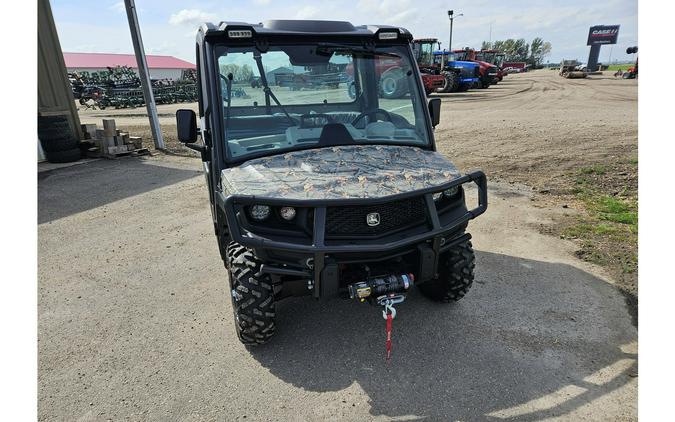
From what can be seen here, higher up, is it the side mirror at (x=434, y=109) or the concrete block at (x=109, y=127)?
the concrete block at (x=109, y=127)

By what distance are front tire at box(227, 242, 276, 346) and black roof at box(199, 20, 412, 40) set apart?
5.51 ft

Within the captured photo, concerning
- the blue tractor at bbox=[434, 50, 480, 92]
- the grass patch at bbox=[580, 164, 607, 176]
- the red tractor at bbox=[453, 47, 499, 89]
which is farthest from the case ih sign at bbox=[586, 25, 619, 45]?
the grass patch at bbox=[580, 164, 607, 176]

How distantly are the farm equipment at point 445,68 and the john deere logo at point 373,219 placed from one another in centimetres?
2301

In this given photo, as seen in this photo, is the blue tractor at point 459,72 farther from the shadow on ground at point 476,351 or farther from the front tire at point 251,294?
the front tire at point 251,294

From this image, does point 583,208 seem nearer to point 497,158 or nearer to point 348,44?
point 497,158

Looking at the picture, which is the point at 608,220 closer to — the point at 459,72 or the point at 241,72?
the point at 241,72

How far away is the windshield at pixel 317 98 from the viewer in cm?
327

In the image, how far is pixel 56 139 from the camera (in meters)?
9.98

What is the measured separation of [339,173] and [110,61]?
6638 cm

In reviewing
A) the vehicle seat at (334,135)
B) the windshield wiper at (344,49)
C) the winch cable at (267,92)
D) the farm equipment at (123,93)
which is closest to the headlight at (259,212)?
the vehicle seat at (334,135)

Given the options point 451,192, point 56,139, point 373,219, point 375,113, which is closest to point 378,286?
point 373,219

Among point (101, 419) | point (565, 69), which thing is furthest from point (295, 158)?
point (565, 69)

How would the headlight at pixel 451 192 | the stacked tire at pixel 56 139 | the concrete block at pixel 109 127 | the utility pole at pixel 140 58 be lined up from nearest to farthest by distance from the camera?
the headlight at pixel 451 192, the stacked tire at pixel 56 139, the concrete block at pixel 109 127, the utility pole at pixel 140 58

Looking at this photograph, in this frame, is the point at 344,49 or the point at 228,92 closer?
the point at 228,92
